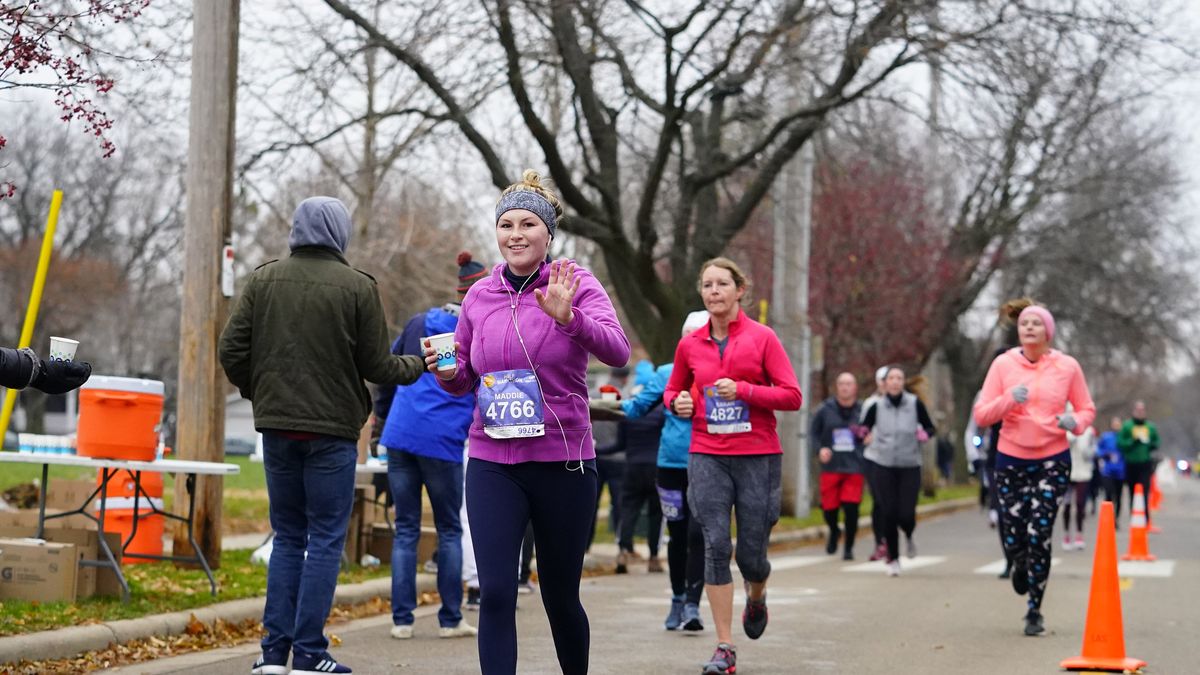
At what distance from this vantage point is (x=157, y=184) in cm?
5888

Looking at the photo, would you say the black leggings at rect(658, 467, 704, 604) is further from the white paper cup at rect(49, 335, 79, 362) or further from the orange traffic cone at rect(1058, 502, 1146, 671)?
the white paper cup at rect(49, 335, 79, 362)

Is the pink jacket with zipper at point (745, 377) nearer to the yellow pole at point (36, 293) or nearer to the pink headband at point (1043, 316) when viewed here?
the pink headband at point (1043, 316)

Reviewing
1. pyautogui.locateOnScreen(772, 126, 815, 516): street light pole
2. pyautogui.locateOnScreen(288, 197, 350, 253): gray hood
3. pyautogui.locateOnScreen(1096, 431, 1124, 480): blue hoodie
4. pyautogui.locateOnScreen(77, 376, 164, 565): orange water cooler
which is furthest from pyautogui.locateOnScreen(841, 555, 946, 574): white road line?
pyautogui.locateOnScreen(1096, 431, 1124, 480): blue hoodie

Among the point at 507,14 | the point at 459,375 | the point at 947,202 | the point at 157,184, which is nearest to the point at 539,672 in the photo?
the point at 459,375

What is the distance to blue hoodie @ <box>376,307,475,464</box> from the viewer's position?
8.59m

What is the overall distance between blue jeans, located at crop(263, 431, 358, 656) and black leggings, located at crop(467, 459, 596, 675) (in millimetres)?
1451

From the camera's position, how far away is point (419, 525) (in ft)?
28.3

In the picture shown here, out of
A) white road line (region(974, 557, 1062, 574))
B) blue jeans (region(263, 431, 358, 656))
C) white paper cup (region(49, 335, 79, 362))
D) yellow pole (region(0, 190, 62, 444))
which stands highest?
yellow pole (region(0, 190, 62, 444))

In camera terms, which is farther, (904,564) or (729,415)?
(904,564)

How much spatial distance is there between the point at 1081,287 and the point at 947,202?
4.15 metres

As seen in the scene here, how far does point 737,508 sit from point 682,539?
183 centimetres

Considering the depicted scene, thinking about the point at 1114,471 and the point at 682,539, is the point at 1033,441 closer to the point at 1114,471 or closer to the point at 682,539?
the point at 682,539

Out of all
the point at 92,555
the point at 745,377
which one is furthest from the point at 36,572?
the point at 745,377

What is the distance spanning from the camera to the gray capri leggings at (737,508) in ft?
25.8
